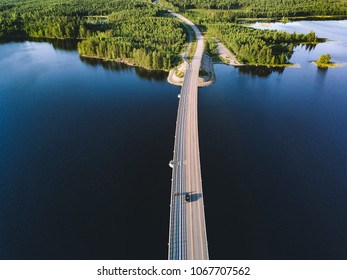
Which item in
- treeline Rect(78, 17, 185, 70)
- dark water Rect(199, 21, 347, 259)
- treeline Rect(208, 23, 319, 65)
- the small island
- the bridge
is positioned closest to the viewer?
the bridge

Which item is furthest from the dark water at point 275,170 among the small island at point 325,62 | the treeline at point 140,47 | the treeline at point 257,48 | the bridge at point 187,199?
the treeline at point 140,47

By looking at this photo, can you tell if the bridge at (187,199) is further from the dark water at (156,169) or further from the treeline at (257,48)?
the treeline at (257,48)

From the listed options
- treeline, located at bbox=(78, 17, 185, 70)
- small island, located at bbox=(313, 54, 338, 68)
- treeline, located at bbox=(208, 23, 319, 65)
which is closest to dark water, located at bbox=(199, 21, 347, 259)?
small island, located at bbox=(313, 54, 338, 68)

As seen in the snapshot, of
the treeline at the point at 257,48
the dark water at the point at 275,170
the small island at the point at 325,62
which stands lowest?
the dark water at the point at 275,170

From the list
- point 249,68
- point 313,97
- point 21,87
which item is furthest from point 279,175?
point 21,87

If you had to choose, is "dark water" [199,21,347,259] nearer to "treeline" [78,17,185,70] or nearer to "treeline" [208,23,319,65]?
"treeline" [208,23,319,65]

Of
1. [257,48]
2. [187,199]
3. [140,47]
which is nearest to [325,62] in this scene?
[257,48]
